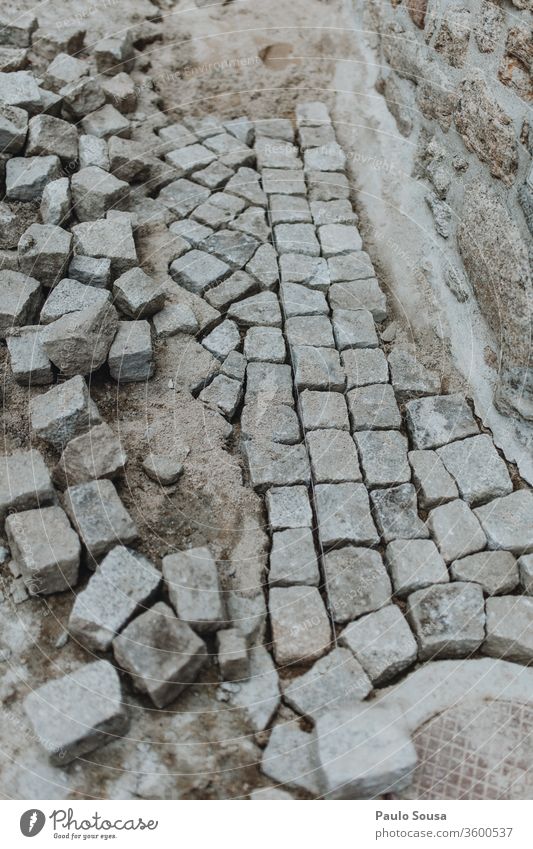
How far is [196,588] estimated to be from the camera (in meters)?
2.85

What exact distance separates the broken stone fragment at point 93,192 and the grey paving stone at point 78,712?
9.07 feet

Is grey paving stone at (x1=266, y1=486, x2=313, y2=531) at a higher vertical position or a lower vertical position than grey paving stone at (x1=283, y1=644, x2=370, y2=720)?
higher

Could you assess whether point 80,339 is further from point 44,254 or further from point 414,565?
point 414,565

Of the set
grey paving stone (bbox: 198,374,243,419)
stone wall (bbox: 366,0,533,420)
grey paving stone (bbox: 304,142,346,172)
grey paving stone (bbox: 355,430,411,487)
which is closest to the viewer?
stone wall (bbox: 366,0,533,420)

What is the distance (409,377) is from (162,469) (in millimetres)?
1422

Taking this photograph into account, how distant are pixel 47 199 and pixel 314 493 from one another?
2.44 meters

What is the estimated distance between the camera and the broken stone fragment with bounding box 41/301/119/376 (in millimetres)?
3469

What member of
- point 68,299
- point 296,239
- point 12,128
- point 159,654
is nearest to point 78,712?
point 159,654

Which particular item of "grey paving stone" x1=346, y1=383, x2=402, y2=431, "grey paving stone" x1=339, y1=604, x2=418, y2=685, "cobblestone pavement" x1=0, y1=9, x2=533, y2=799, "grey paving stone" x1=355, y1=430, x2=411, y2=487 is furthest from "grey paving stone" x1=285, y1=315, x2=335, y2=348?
"grey paving stone" x1=339, y1=604, x2=418, y2=685

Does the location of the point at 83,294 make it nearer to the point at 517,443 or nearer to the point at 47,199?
the point at 47,199

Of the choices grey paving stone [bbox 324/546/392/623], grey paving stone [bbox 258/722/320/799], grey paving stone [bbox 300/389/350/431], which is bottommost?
grey paving stone [bbox 258/722/320/799]

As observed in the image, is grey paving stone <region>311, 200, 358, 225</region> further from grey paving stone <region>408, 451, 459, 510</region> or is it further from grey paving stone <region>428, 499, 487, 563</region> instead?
grey paving stone <region>428, 499, 487, 563</region>

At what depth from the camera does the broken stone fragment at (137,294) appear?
3.83m

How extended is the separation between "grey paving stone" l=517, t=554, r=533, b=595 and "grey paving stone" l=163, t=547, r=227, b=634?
51.1 inches
